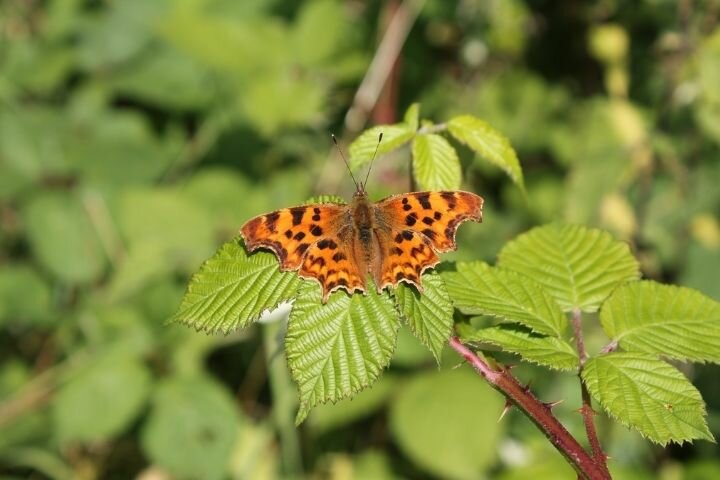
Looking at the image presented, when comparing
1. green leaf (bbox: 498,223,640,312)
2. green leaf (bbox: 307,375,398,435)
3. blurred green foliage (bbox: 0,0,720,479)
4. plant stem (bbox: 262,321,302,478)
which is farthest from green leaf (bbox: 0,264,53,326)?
green leaf (bbox: 498,223,640,312)

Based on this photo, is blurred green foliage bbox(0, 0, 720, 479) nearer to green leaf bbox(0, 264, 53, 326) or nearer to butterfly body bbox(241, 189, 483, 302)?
green leaf bbox(0, 264, 53, 326)

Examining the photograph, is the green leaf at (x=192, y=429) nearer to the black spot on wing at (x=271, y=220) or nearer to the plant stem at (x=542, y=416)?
the black spot on wing at (x=271, y=220)

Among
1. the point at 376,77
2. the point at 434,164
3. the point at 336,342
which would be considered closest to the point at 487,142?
the point at 434,164

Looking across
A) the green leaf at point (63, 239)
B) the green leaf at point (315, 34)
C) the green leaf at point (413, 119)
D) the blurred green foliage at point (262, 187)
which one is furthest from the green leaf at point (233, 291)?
the green leaf at point (315, 34)

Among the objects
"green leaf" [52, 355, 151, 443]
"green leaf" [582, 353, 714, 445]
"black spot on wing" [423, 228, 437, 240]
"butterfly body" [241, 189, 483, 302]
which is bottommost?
"green leaf" [52, 355, 151, 443]

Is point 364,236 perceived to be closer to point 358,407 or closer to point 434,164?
point 434,164

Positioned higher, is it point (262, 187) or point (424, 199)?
point (424, 199)

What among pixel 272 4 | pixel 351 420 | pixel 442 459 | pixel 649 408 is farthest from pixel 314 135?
pixel 649 408
